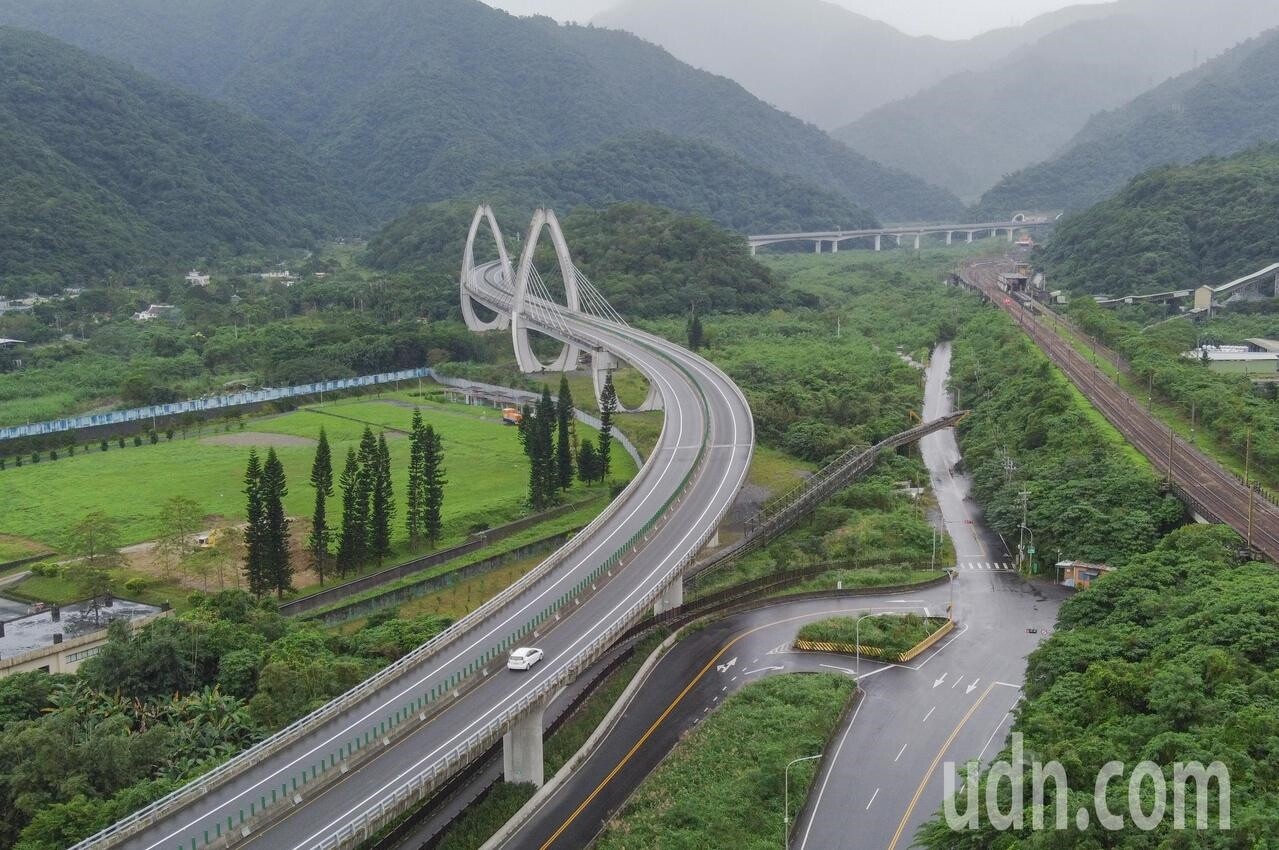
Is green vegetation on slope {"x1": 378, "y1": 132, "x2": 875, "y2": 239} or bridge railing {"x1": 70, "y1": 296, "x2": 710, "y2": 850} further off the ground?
green vegetation on slope {"x1": 378, "y1": 132, "x2": 875, "y2": 239}

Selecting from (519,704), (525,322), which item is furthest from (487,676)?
(525,322)

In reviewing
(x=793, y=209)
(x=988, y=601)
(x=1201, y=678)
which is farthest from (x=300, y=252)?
(x=1201, y=678)

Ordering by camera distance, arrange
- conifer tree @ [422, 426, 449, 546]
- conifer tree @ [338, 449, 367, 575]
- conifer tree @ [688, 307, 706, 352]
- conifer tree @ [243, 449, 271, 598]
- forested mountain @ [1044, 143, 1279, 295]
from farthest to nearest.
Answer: forested mountain @ [1044, 143, 1279, 295] → conifer tree @ [688, 307, 706, 352] → conifer tree @ [422, 426, 449, 546] → conifer tree @ [338, 449, 367, 575] → conifer tree @ [243, 449, 271, 598]

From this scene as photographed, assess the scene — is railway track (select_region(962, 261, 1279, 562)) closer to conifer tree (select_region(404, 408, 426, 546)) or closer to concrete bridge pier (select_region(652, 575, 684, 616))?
concrete bridge pier (select_region(652, 575, 684, 616))

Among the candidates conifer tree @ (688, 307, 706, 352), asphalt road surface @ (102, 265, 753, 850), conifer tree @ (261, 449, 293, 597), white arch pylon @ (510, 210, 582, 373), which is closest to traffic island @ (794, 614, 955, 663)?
asphalt road surface @ (102, 265, 753, 850)

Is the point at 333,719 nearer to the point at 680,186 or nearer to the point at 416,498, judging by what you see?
the point at 416,498
